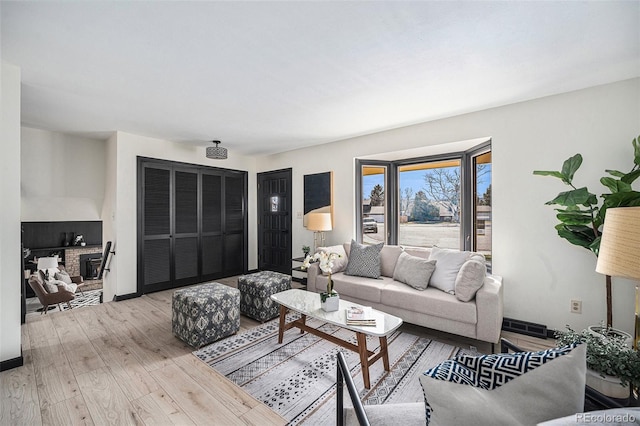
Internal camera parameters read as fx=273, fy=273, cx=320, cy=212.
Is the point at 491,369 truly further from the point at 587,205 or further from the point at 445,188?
the point at 445,188

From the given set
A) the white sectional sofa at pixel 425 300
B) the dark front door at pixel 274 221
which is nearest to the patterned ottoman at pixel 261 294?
the white sectional sofa at pixel 425 300

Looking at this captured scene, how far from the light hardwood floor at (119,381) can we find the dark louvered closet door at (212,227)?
6.26 ft

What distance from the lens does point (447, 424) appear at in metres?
0.70

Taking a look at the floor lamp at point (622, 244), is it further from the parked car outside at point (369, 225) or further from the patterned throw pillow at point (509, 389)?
the parked car outside at point (369, 225)

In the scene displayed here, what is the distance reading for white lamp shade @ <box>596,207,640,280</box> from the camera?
112 centimetres

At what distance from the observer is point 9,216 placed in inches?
87.4

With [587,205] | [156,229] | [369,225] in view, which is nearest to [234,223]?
[156,229]

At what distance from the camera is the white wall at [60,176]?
13.1 feet

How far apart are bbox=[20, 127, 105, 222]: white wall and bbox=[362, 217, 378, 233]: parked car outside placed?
174 inches

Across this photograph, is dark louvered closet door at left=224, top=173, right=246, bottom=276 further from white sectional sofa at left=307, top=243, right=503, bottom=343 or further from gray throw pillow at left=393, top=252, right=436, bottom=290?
gray throw pillow at left=393, top=252, right=436, bottom=290

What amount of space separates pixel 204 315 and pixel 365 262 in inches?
78.0

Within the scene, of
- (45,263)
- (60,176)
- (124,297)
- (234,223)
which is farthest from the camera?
(234,223)

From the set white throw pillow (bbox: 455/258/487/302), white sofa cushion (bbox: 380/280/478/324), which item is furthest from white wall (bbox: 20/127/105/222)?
white throw pillow (bbox: 455/258/487/302)

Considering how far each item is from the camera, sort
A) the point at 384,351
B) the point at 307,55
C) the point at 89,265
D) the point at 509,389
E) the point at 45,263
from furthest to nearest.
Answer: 1. the point at 89,265
2. the point at 45,263
3. the point at 384,351
4. the point at 307,55
5. the point at 509,389
